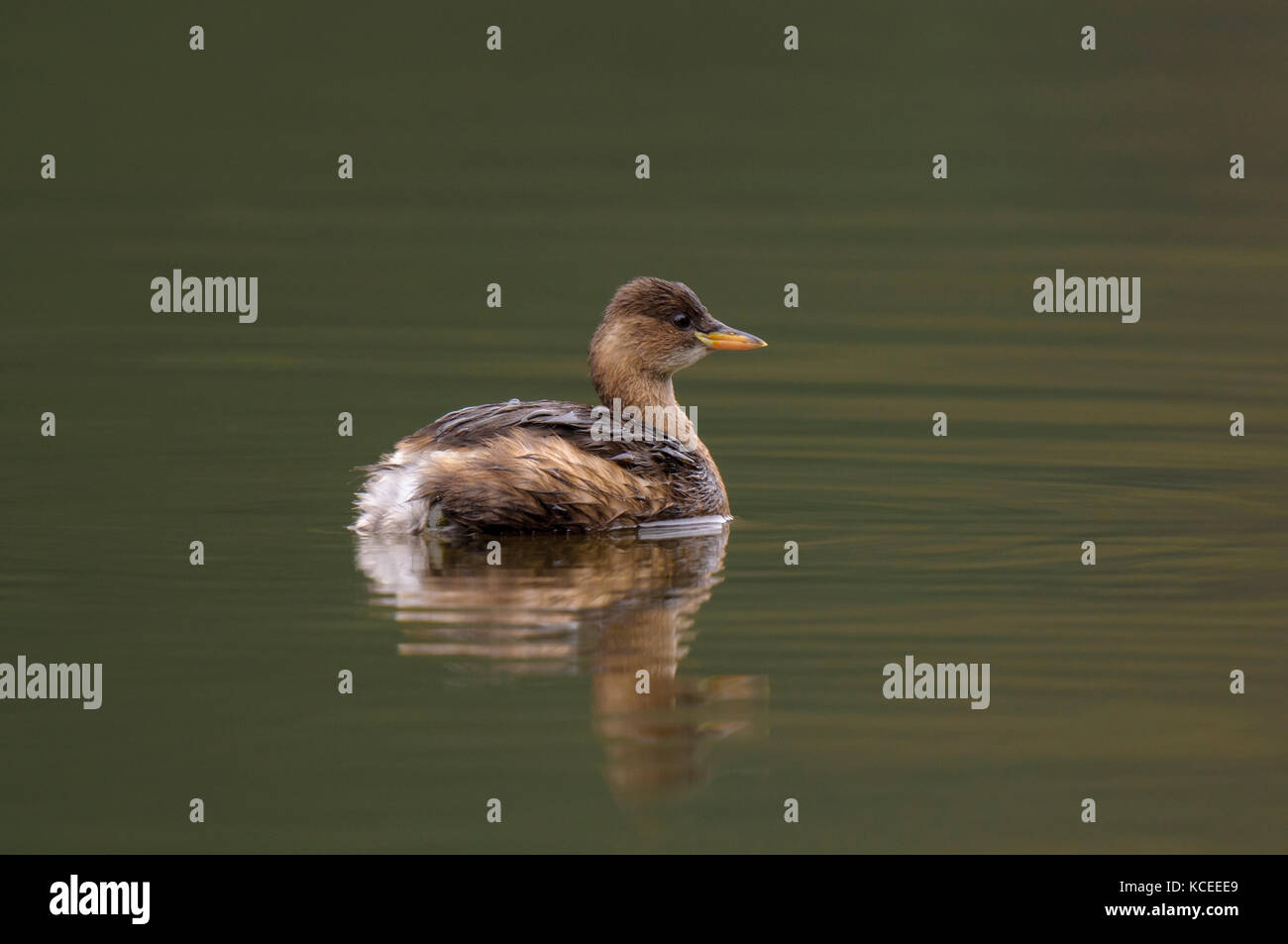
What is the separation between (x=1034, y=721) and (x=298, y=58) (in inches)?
709

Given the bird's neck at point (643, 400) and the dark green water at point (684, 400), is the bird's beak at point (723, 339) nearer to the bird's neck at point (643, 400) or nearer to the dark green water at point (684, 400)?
the bird's neck at point (643, 400)

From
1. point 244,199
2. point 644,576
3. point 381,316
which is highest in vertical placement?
point 244,199

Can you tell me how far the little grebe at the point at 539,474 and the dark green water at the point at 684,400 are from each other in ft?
0.69

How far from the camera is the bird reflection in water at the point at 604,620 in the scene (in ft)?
23.8

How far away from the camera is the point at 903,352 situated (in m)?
14.8

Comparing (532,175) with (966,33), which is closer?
(532,175)

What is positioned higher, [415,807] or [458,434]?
[458,434]

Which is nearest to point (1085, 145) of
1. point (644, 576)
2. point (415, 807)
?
point (644, 576)

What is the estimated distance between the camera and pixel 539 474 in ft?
31.8

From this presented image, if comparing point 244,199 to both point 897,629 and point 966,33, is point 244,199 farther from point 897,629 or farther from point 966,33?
point 897,629

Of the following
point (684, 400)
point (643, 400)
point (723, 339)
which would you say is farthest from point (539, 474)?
point (684, 400)

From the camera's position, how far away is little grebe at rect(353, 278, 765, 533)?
9.66 metres

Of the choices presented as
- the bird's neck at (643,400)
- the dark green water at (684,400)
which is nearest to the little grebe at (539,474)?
the bird's neck at (643,400)

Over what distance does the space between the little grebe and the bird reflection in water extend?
0.10m
